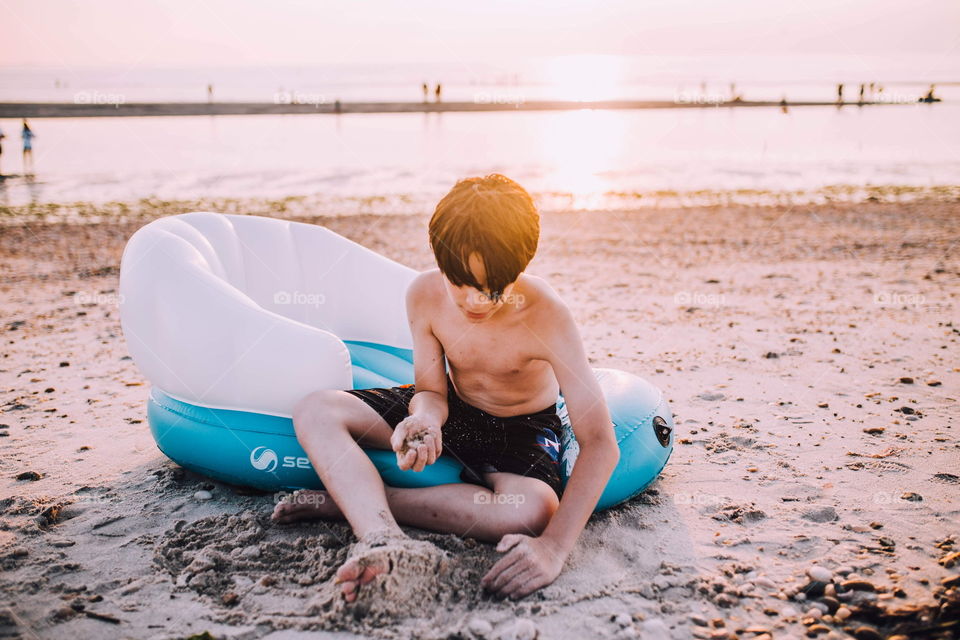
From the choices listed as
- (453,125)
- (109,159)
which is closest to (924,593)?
(109,159)

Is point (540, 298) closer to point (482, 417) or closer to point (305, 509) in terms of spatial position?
point (482, 417)

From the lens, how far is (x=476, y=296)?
2211 millimetres

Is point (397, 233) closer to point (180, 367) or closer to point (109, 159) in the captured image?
point (180, 367)

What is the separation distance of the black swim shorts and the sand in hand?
1.69 ft

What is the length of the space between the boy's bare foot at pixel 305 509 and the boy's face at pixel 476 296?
2.91 feet

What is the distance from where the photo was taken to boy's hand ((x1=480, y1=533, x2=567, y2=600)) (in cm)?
214

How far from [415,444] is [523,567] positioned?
50cm

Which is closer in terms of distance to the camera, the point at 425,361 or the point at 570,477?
the point at 570,477

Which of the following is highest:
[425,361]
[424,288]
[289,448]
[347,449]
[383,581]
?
[424,288]

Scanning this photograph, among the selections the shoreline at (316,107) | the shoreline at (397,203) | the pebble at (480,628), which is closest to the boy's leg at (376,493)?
the pebble at (480,628)

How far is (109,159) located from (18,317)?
11723 millimetres

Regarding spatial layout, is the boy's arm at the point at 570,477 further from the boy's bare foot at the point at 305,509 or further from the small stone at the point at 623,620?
the boy's bare foot at the point at 305,509

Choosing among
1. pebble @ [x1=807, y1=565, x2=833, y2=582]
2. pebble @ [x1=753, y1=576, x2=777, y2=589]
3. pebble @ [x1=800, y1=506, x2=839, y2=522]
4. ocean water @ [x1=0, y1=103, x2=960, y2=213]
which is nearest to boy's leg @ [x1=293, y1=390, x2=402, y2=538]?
pebble @ [x1=753, y1=576, x2=777, y2=589]

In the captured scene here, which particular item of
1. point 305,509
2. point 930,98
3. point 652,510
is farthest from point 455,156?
point 930,98
